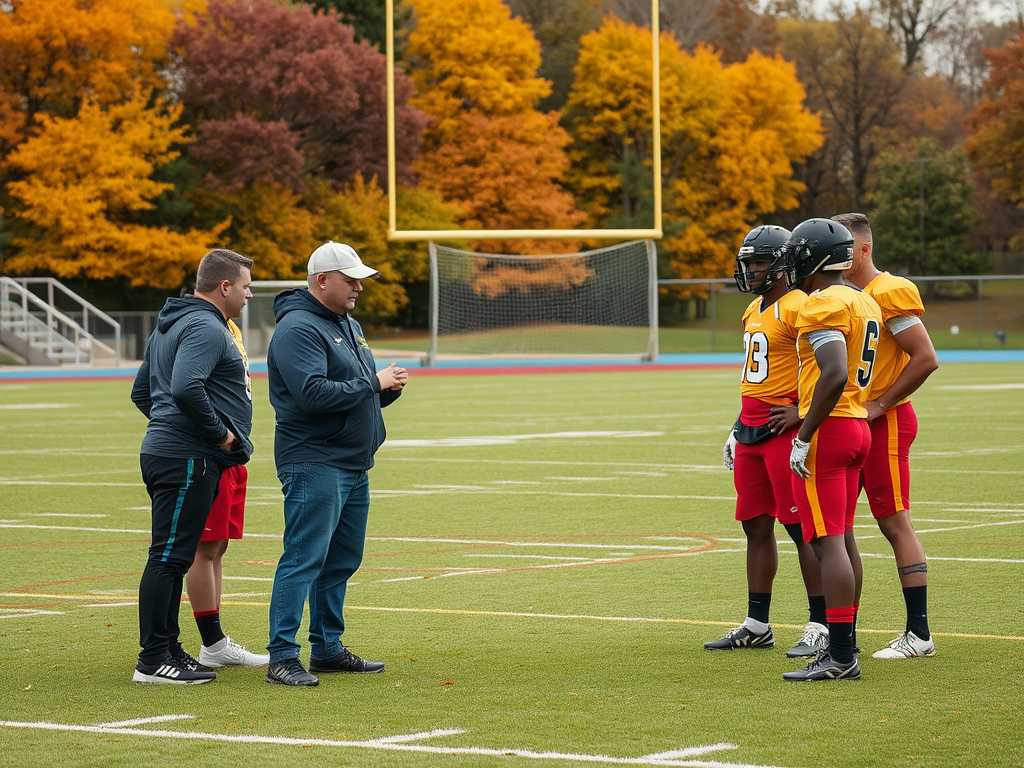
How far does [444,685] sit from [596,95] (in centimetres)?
4012

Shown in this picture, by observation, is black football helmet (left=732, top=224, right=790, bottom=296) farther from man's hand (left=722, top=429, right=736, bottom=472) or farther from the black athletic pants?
the black athletic pants

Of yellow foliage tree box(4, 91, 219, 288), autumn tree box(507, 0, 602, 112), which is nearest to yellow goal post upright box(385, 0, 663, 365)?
autumn tree box(507, 0, 602, 112)

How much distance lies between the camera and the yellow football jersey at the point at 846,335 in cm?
626

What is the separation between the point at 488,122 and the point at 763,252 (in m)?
45.9

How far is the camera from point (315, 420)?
643cm

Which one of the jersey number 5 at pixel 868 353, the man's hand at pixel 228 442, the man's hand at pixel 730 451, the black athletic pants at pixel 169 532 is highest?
the jersey number 5 at pixel 868 353

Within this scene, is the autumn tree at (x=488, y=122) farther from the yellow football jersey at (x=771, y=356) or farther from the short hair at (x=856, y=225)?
the yellow football jersey at (x=771, y=356)

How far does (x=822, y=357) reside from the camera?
620cm

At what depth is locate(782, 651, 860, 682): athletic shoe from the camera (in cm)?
625

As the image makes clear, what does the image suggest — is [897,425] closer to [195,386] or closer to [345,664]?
[345,664]

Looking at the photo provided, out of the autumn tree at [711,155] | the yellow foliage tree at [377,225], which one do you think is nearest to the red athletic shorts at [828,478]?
the yellow foliage tree at [377,225]

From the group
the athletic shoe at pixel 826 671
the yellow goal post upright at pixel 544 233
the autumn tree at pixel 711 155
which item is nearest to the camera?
the athletic shoe at pixel 826 671

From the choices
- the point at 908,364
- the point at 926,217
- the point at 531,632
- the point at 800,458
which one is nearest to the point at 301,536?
the point at 531,632

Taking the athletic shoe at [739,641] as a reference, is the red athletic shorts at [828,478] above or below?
above
